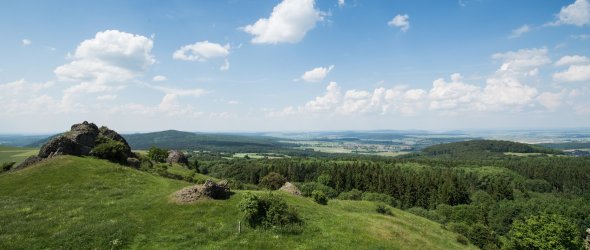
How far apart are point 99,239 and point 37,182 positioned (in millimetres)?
24019

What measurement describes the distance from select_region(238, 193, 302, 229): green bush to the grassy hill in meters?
1.37

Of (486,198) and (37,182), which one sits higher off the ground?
(37,182)

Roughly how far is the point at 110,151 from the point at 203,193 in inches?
1332

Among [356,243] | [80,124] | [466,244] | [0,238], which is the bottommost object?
[466,244]

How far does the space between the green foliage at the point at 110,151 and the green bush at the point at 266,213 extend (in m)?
39.6

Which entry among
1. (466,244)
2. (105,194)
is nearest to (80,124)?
(105,194)

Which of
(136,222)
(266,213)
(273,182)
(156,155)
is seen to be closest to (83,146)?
(136,222)

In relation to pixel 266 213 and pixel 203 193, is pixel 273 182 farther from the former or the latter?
pixel 266 213

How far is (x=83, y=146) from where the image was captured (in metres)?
63.2

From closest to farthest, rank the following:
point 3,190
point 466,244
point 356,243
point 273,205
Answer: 1. point 356,243
2. point 273,205
3. point 3,190
4. point 466,244

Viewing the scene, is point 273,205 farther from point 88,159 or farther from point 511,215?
point 511,215

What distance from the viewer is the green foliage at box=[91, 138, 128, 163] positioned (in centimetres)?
6394

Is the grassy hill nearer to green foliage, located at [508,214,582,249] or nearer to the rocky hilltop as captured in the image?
the rocky hilltop

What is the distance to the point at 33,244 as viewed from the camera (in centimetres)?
2934
